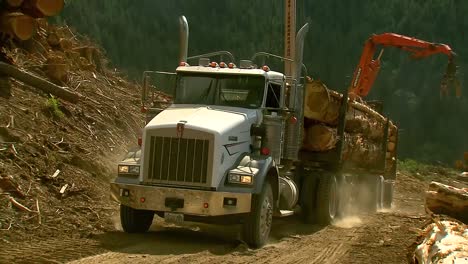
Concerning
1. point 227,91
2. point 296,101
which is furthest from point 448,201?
point 227,91

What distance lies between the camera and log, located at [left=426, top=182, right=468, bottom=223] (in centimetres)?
1212

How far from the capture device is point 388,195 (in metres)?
21.7

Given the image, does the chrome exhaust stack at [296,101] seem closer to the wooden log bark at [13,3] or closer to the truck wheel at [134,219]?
the truck wheel at [134,219]

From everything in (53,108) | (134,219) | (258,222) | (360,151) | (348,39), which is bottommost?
(134,219)

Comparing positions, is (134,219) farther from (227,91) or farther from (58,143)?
(58,143)

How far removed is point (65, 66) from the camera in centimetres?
1700

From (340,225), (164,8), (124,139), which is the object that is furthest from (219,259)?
(164,8)

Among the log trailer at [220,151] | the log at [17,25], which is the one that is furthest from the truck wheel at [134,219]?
the log at [17,25]

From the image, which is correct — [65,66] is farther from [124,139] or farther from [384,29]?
[384,29]

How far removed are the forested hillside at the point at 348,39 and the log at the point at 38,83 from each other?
19.3m

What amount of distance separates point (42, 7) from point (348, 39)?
109ft

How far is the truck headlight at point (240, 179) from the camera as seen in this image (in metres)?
11.7

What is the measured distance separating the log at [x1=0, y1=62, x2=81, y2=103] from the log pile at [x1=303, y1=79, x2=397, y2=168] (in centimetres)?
499

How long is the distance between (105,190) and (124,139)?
3034 mm
